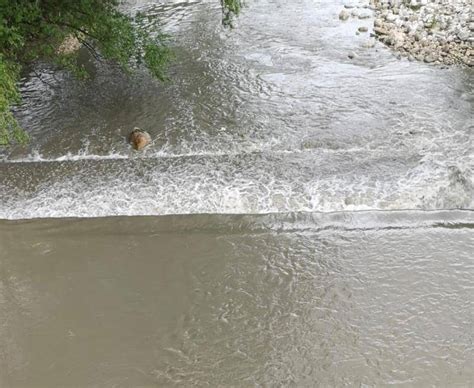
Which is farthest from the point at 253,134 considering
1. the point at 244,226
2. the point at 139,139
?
the point at 244,226

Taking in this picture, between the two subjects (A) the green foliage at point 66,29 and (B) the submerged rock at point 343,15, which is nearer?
(A) the green foliage at point 66,29

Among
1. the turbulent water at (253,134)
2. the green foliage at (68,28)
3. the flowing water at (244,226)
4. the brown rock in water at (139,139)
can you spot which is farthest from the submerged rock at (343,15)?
the brown rock in water at (139,139)

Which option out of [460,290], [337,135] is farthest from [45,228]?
[460,290]

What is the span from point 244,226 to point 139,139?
2917 millimetres

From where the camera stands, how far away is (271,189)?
26.3 feet

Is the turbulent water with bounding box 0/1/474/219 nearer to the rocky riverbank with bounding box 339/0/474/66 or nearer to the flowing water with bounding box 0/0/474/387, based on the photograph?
the flowing water with bounding box 0/0/474/387

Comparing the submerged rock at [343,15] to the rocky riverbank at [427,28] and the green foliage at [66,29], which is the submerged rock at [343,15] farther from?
the green foliage at [66,29]

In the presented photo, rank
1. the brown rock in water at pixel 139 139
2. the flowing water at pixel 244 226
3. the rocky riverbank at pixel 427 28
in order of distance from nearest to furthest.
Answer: the flowing water at pixel 244 226 < the brown rock in water at pixel 139 139 < the rocky riverbank at pixel 427 28

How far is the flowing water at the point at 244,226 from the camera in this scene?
224 inches

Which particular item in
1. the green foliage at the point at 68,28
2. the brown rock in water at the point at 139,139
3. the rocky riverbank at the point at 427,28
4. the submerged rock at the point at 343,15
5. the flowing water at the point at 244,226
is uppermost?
the green foliage at the point at 68,28

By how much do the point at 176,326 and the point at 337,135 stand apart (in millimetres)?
4648

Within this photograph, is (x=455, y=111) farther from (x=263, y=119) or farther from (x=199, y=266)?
(x=199, y=266)

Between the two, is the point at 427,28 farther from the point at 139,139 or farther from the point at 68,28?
the point at 68,28

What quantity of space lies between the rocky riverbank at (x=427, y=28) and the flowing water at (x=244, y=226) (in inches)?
21.3
